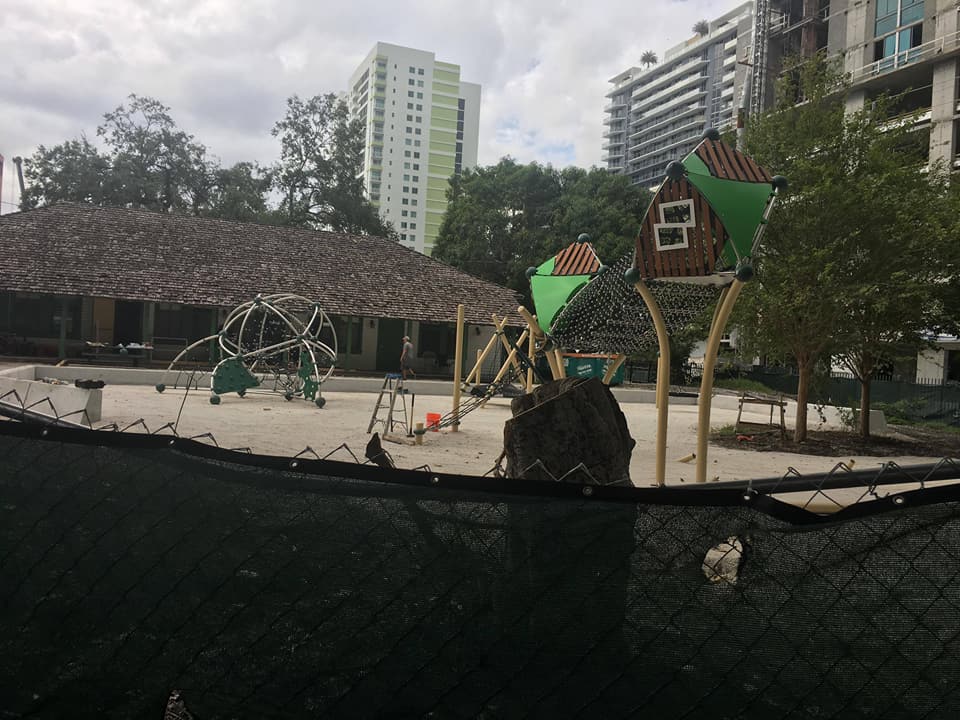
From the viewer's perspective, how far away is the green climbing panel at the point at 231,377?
16.2m

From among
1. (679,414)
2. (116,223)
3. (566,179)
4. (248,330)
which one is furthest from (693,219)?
(566,179)

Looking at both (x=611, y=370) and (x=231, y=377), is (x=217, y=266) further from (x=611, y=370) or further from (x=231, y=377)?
(x=611, y=370)

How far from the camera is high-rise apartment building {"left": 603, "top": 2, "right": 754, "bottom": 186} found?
9494 centimetres

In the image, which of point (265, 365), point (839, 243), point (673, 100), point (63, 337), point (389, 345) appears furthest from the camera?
point (673, 100)

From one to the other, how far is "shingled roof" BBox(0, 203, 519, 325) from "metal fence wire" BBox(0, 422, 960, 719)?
23955 mm

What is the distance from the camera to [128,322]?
→ 1040 inches

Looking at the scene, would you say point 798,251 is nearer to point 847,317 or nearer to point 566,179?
point 847,317

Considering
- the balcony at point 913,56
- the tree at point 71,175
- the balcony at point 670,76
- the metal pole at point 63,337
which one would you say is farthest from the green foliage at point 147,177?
the balcony at point 670,76

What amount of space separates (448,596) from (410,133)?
395 feet

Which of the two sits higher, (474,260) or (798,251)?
(474,260)

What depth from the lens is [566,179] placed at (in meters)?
41.9

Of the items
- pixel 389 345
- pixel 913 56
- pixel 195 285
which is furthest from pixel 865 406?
pixel 913 56

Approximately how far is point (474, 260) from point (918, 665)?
38.5 metres

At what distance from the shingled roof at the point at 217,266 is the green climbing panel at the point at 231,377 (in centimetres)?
898
